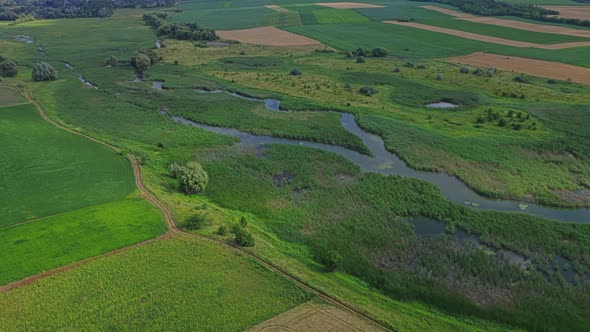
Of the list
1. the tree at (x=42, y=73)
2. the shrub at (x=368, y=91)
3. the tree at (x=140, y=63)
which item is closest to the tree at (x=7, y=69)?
the tree at (x=42, y=73)

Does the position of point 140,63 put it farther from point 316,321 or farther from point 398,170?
point 316,321

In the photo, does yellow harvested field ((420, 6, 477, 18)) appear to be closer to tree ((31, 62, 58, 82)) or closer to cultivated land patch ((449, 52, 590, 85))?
cultivated land patch ((449, 52, 590, 85))

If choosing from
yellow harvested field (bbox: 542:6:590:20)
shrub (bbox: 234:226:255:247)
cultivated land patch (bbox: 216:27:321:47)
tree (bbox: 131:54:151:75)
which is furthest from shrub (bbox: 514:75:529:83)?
yellow harvested field (bbox: 542:6:590:20)

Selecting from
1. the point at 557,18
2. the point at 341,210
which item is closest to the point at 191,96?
the point at 341,210

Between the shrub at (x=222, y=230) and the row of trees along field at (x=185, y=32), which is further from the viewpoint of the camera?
the row of trees along field at (x=185, y=32)

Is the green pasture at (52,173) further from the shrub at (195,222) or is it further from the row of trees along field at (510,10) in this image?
the row of trees along field at (510,10)

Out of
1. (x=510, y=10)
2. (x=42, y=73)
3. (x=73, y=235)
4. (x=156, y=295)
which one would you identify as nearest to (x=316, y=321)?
(x=156, y=295)
